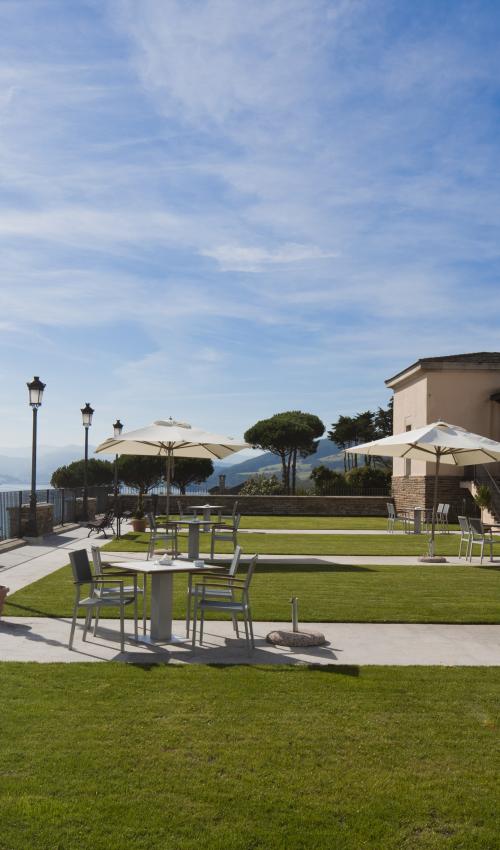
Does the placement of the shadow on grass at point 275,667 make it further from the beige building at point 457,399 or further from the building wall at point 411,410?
the building wall at point 411,410

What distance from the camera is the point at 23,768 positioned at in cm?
425

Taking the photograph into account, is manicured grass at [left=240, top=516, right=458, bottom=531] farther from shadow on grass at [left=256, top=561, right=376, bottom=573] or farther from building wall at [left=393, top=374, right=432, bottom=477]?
shadow on grass at [left=256, top=561, right=376, bottom=573]

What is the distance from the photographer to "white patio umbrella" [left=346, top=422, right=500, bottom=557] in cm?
1446

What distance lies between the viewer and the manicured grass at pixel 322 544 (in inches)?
635

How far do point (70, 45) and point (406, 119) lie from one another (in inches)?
230

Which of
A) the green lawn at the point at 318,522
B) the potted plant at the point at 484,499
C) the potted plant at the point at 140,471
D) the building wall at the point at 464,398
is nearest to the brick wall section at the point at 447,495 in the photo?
the building wall at the point at 464,398

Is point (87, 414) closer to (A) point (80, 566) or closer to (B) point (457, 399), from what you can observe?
(B) point (457, 399)

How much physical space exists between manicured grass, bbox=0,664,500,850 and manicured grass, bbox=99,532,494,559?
31.9 feet

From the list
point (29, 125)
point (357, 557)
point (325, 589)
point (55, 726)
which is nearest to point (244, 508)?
point (357, 557)

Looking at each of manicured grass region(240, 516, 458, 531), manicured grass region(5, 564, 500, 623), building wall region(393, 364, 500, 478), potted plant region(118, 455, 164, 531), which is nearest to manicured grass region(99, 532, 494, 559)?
manicured grass region(5, 564, 500, 623)

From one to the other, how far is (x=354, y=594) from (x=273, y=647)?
10.8 feet

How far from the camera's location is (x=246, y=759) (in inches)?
175

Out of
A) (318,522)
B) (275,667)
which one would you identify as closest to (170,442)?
(275,667)

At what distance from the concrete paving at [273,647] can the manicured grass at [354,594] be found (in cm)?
48
